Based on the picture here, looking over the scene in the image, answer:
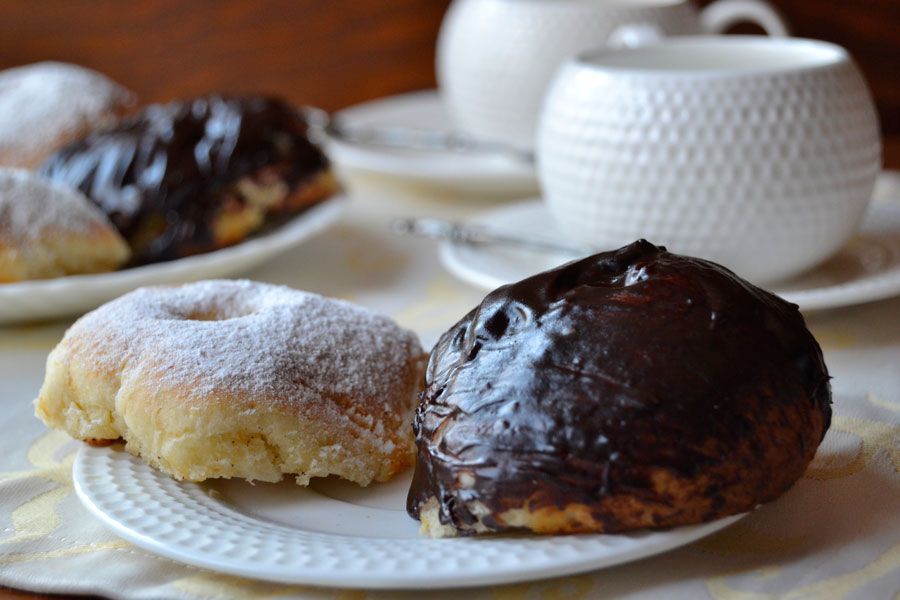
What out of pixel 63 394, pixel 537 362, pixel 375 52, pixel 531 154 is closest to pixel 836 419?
pixel 537 362

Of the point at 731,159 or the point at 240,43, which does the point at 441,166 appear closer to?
the point at 731,159

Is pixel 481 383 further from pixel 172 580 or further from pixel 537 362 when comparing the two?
pixel 172 580

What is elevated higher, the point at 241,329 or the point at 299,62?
the point at 241,329

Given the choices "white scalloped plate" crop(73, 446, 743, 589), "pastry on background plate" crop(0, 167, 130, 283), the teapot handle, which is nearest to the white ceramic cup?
the teapot handle

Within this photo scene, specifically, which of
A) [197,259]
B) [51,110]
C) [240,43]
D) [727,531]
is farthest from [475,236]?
[240,43]

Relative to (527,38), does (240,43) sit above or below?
below
